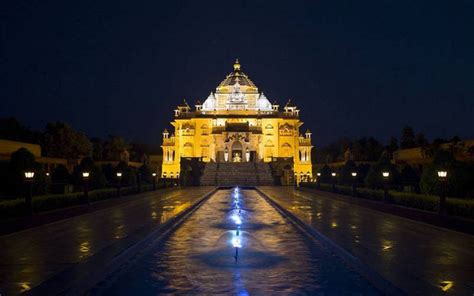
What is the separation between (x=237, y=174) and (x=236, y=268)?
51.3 metres

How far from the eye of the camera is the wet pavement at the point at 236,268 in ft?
27.2

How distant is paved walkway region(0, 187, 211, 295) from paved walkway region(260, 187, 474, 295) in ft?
17.3

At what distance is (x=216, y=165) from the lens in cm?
6444

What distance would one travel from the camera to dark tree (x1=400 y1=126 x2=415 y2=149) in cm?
8519

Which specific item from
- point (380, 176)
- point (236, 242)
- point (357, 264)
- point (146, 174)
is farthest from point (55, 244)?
point (146, 174)

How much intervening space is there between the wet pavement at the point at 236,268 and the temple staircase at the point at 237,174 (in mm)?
43015

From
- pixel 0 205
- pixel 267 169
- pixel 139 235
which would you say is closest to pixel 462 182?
pixel 139 235

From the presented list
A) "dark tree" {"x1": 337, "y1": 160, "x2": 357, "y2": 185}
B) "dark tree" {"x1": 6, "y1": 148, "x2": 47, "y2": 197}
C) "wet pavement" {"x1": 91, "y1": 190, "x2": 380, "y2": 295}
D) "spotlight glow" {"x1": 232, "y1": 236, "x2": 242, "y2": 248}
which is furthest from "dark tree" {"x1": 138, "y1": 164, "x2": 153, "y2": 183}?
"spotlight glow" {"x1": 232, "y1": 236, "x2": 242, "y2": 248}

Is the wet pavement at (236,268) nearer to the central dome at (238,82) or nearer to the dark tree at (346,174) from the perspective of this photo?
the dark tree at (346,174)

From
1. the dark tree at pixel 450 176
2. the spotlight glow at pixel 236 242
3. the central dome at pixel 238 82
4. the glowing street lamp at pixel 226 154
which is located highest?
the central dome at pixel 238 82

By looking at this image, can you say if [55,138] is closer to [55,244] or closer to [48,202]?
[48,202]

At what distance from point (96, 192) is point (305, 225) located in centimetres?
1511

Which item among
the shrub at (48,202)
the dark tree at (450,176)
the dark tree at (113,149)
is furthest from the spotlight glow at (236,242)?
the dark tree at (113,149)

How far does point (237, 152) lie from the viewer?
79.1m
